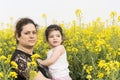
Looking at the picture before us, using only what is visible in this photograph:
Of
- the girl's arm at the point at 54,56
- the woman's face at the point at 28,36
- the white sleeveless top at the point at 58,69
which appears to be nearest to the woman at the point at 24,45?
the woman's face at the point at 28,36

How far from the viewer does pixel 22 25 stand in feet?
14.3

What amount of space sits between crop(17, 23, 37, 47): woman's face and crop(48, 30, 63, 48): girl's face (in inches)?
16.4

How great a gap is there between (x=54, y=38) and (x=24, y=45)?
560 millimetres

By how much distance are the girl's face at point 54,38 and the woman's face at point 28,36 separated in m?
0.42

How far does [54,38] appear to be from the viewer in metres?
4.75

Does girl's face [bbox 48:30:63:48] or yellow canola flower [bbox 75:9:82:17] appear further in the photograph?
yellow canola flower [bbox 75:9:82:17]

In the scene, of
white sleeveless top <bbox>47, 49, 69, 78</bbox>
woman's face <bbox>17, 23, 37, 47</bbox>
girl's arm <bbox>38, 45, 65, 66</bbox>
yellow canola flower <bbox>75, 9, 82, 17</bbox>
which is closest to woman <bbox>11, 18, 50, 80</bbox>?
woman's face <bbox>17, 23, 37, 47</bbox>

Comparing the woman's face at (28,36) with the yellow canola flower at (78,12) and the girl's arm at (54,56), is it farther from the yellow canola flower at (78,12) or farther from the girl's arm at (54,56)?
the yellow canola flower at (78,12)

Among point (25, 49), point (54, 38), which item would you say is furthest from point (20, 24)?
point (54, 38)

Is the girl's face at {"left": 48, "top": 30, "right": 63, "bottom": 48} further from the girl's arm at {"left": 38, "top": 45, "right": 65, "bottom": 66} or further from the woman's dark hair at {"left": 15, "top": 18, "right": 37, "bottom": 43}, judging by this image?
the woman's dark hair at {"left": 15, "top": 18, "right": 37, "bottom": 43}

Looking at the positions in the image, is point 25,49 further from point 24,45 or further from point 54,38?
point 54,38

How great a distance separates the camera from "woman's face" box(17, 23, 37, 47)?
4.27 meters

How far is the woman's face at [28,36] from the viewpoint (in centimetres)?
427

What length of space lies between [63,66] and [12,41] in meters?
2.20
